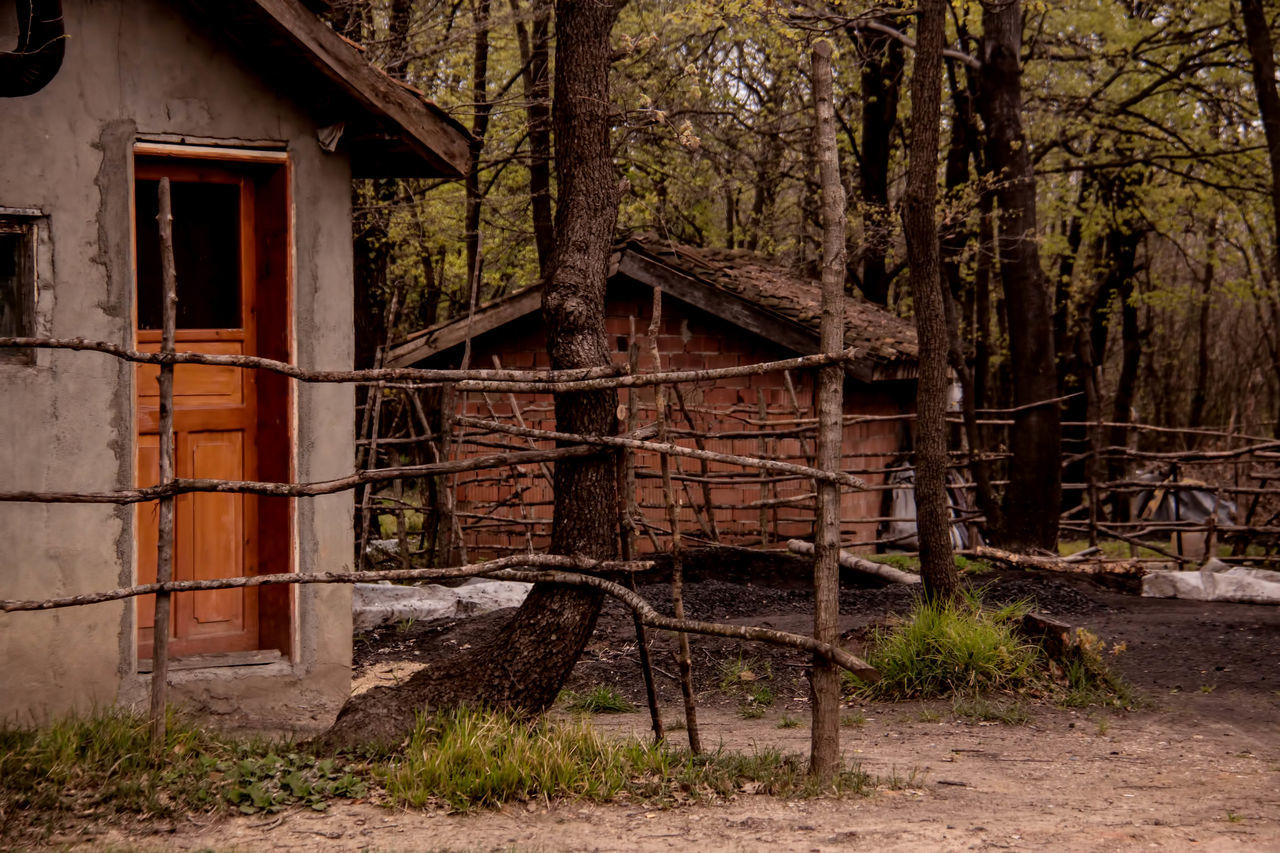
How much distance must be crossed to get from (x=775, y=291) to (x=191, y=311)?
8224 mm

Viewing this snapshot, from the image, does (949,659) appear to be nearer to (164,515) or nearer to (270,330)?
(270,330)

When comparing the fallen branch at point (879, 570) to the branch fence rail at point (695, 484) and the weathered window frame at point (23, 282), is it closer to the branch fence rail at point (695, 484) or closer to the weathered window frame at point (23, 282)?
the branch fence rail at point (695, 484)

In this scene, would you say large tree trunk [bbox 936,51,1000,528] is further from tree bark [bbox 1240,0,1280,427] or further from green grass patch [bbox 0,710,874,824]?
green grass patch [bbox 0,710,874,824]

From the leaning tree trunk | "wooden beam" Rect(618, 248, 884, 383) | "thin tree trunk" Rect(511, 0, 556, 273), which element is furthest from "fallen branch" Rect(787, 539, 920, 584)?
the leaning tree trunk

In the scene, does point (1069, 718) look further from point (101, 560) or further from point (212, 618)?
point (101, 560)

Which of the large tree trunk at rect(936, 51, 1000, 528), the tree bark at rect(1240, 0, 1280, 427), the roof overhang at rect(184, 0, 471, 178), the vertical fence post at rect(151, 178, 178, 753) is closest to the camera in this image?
the vertical fence post at rect(151, 178, 178, 753)

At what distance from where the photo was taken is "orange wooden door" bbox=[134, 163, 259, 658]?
222 inches

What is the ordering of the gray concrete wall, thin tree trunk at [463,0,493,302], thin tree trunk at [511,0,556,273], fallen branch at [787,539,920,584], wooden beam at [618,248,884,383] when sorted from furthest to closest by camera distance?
thin tree trunk at [463,0,493,302], thin tree trunk at [511,0,556,273], wooden beam at [618,248,884,383], fallen branch at [787,539,920,584], the gray concrete wall

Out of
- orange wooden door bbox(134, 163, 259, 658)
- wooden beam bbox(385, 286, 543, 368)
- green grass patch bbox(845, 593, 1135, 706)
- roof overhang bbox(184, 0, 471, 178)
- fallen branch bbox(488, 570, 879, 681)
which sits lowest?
green grass patch bbox(845, 593, 1135, 706)

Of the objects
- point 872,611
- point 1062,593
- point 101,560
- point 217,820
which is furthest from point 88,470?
point 1062,593

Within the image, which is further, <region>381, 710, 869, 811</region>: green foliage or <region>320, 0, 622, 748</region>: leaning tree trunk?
<region>320, 0, 622, 748</region>: leaning tree trunk

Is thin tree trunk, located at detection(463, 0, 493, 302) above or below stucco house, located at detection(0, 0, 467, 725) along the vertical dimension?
above

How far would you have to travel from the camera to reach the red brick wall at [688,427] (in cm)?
1226

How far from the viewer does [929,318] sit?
7.73 meters
